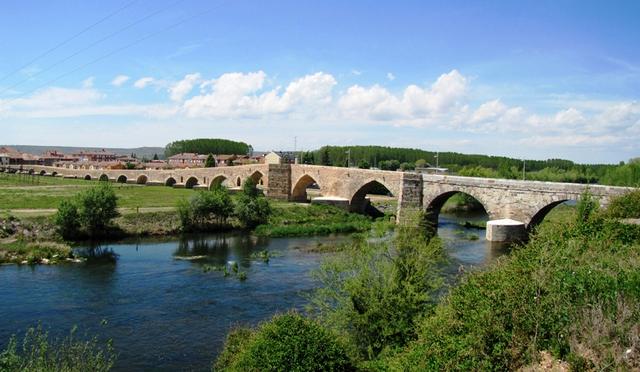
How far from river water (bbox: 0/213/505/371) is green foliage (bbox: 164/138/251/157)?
132m

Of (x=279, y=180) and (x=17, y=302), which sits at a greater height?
(x=279, y=180)

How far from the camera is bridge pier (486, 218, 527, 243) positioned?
36094mm

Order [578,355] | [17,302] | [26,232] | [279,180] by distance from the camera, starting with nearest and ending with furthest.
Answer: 1. [578,355]
2. [17,302]
3. [26,232]
4. [279,180]

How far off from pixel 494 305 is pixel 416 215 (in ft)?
27.7

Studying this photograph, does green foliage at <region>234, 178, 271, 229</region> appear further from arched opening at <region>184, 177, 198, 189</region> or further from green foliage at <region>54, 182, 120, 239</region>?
arched opening at <region>184, 177, 198, 189</region>

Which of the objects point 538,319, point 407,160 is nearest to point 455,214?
point 538,319

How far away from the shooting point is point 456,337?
36.2ft

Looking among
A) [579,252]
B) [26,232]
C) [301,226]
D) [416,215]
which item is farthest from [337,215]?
[579,252]

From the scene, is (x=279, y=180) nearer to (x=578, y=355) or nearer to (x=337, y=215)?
(x=337, y=215)

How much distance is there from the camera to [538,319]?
33.4 feet

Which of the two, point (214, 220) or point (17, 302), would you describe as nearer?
point (17, 302)

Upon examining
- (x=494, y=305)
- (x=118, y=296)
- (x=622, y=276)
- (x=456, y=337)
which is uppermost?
(x=622, y=276)

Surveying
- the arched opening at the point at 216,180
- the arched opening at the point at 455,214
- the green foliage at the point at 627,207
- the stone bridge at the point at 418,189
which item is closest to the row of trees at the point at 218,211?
the stone bridge at the point at 418,189

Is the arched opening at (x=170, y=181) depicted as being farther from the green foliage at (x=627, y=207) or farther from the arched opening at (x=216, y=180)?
the green foliage at (x=627, y=207)
